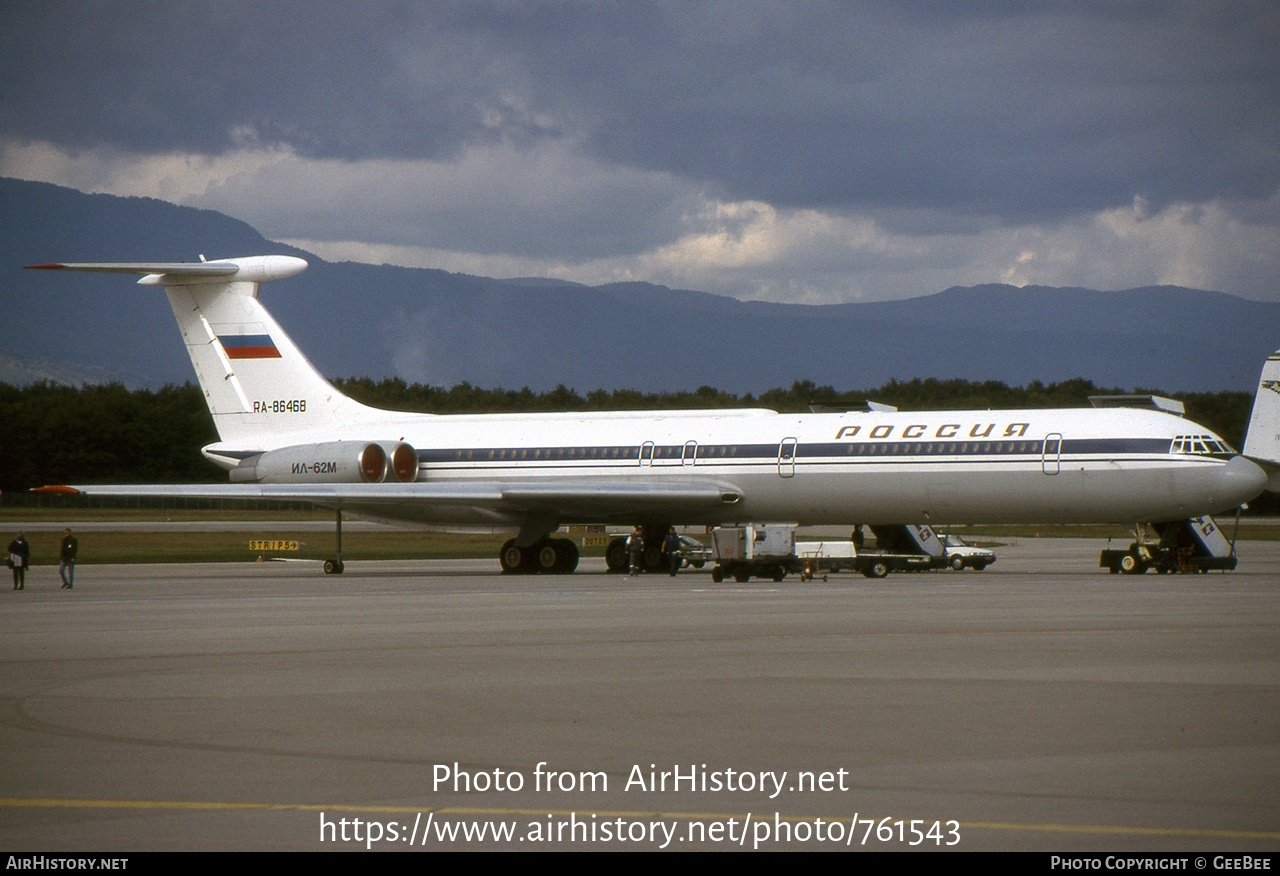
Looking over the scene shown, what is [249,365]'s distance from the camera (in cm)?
4622

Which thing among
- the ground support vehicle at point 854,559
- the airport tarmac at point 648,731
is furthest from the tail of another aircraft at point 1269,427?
the airport tarmac at point 648,731

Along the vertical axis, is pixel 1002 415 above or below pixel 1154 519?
above

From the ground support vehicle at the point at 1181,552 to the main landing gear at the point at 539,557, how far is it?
1474 cm

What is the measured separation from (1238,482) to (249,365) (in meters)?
28.7

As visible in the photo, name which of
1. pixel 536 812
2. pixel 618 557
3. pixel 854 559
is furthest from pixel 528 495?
pixel 536 812

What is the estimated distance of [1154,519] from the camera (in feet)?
117

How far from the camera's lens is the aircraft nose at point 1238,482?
34.3 m

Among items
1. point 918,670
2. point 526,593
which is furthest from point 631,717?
point 526,593

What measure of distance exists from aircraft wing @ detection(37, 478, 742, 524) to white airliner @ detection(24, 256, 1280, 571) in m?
0.08

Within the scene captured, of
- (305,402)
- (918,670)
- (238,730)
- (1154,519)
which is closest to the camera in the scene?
(238,730)

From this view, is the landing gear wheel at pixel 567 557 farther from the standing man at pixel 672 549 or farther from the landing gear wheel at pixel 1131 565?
the landing gear wheel at pixel 1131 565

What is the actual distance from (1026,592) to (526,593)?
1000 cm

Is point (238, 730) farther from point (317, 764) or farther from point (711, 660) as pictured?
point (711, 660)

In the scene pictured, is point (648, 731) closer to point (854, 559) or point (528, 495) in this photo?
point (528, 495)
